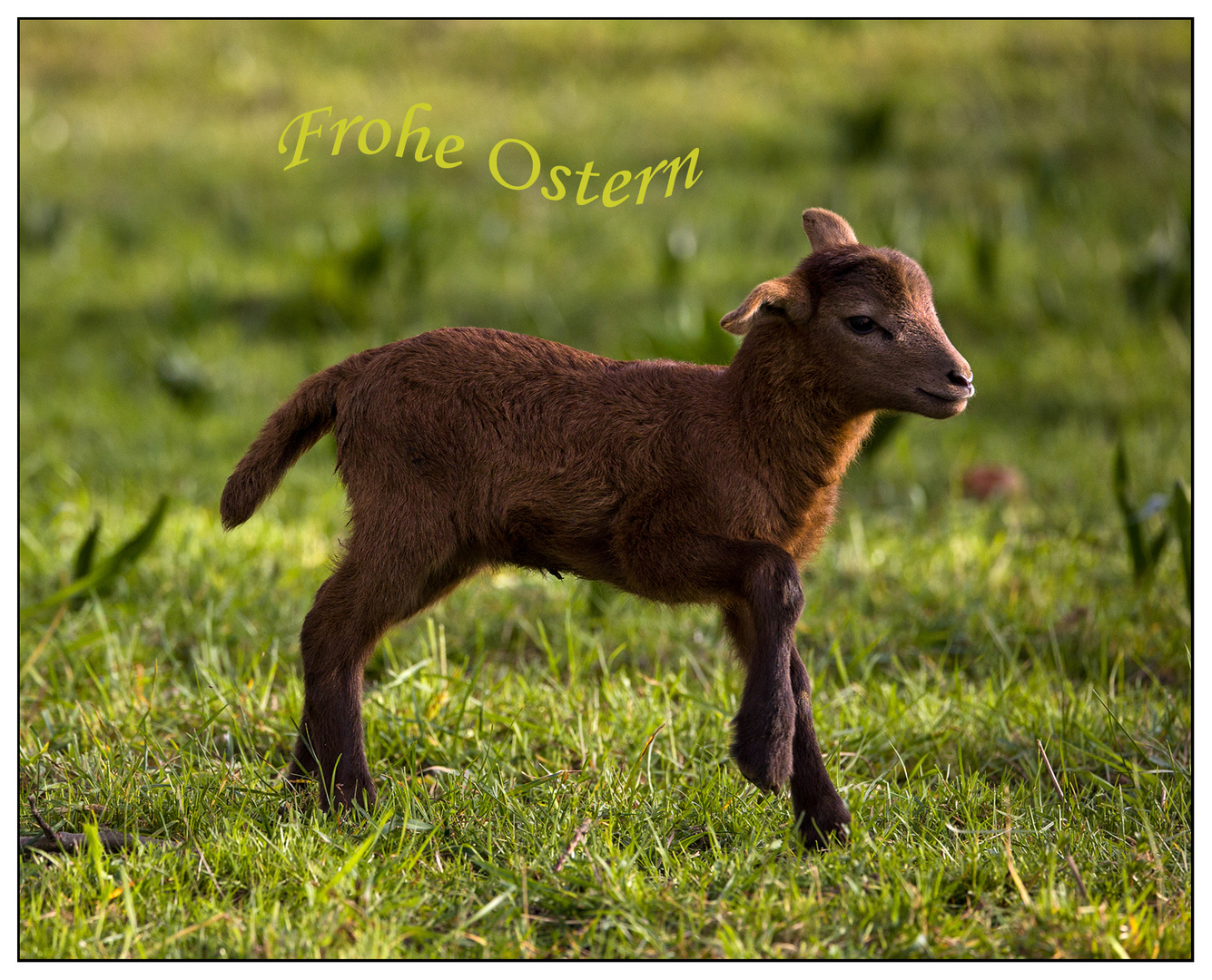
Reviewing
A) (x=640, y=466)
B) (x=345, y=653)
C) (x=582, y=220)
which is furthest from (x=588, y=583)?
(x=582, y=220)

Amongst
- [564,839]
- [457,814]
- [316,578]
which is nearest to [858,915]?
[564,839]

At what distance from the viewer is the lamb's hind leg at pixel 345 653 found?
98.0 inches

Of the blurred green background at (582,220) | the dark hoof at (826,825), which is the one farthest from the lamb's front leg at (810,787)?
the blurred green background at (582,220)

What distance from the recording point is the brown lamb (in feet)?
7.52

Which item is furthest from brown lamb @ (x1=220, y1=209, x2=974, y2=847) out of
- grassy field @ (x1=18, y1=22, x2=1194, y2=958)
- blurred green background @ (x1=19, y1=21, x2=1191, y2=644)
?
blurred green background @ (x1=19, y1=21, x2=1191, y2=644)

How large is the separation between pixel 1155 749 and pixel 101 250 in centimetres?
801

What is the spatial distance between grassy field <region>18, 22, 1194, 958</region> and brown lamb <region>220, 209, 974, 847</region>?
1.13 ft

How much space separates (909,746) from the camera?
3275 mm

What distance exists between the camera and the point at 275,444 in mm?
2586

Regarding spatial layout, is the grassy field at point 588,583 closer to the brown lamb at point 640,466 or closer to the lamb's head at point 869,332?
the brown lamb at point 640,466

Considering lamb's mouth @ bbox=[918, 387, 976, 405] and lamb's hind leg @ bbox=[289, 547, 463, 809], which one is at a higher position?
lamb's mouth @ bbox=[918, 387, 976, 405]

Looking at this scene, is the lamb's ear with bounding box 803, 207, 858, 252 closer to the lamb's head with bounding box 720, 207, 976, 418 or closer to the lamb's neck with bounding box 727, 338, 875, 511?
the lamb's head with bounding box 720, 207, 976, 418

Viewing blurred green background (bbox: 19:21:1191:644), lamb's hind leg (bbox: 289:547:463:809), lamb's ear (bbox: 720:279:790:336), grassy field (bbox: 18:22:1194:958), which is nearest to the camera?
lamb's ear (bbox: 720:279:790:336)
